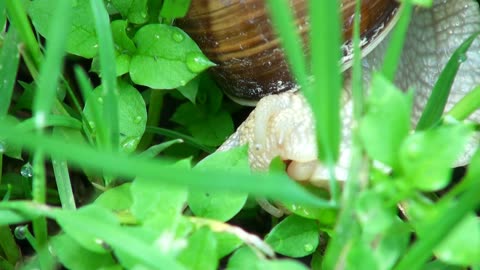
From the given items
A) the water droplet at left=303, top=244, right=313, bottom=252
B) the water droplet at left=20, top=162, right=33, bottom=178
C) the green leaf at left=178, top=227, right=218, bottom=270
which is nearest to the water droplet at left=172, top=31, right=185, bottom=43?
the water droplet at left=20, top=162, right=33, bottom=178

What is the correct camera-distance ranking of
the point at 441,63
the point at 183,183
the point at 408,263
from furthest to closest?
1. the point at 441,63
2. the point at 408,263
3. the point at 183,183

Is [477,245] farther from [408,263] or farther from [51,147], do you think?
[51,147]

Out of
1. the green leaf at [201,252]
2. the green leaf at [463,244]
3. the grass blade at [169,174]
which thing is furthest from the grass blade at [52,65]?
the green leaf at [463,244]

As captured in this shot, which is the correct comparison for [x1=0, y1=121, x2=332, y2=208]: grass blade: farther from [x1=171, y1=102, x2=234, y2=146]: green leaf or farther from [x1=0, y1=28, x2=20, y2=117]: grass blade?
[x1=171, y1=102, x2=234, y2=146]: green leaf

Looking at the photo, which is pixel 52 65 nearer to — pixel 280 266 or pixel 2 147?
pixel 280 266

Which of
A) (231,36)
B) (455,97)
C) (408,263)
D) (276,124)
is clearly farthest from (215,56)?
(408,263)

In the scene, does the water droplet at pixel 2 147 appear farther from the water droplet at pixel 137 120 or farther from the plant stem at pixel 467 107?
the plant stem at pixel 467 107
